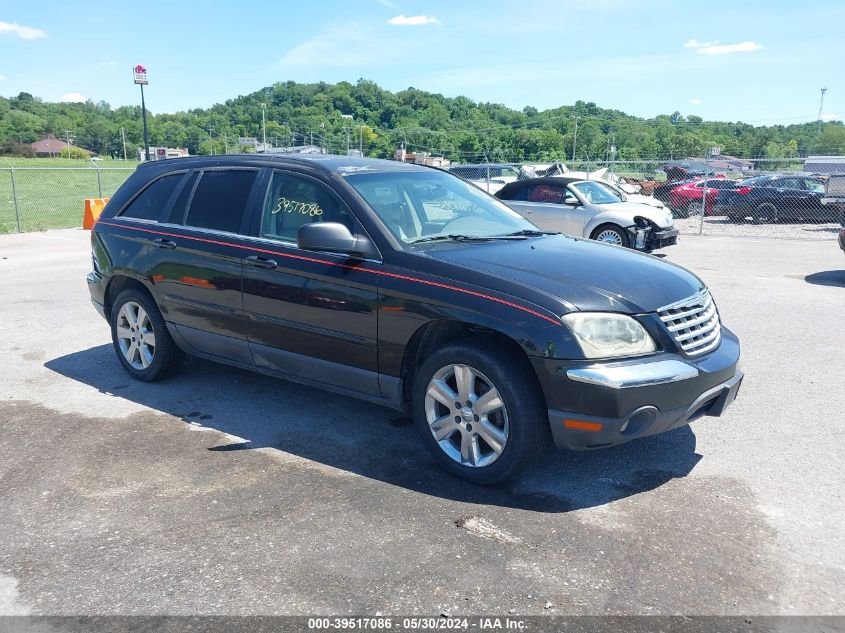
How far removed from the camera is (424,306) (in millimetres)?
4035

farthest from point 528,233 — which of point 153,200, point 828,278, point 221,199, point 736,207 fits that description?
point 736,207

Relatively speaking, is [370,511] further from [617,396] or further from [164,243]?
[164,243]

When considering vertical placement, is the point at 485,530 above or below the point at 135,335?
below

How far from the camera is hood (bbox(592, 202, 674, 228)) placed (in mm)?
13188

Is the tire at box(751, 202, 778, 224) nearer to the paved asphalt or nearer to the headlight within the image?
the paved asphalt

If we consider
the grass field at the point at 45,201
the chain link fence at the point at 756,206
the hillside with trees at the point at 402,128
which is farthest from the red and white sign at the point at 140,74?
the hillside with trees at the point at 402,128

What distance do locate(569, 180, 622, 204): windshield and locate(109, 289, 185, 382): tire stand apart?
956 cm

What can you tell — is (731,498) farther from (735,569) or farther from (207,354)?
(207,354)

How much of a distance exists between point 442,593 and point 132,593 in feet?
4.22

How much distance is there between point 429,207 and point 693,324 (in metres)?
1.87

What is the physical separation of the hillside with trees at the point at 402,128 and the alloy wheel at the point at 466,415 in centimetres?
5886

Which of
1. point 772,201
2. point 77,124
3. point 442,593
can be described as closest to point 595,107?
point 77,124

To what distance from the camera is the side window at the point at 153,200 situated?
5.76m

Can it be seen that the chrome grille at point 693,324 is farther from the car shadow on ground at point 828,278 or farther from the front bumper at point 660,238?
the front bumper at point 660,238
